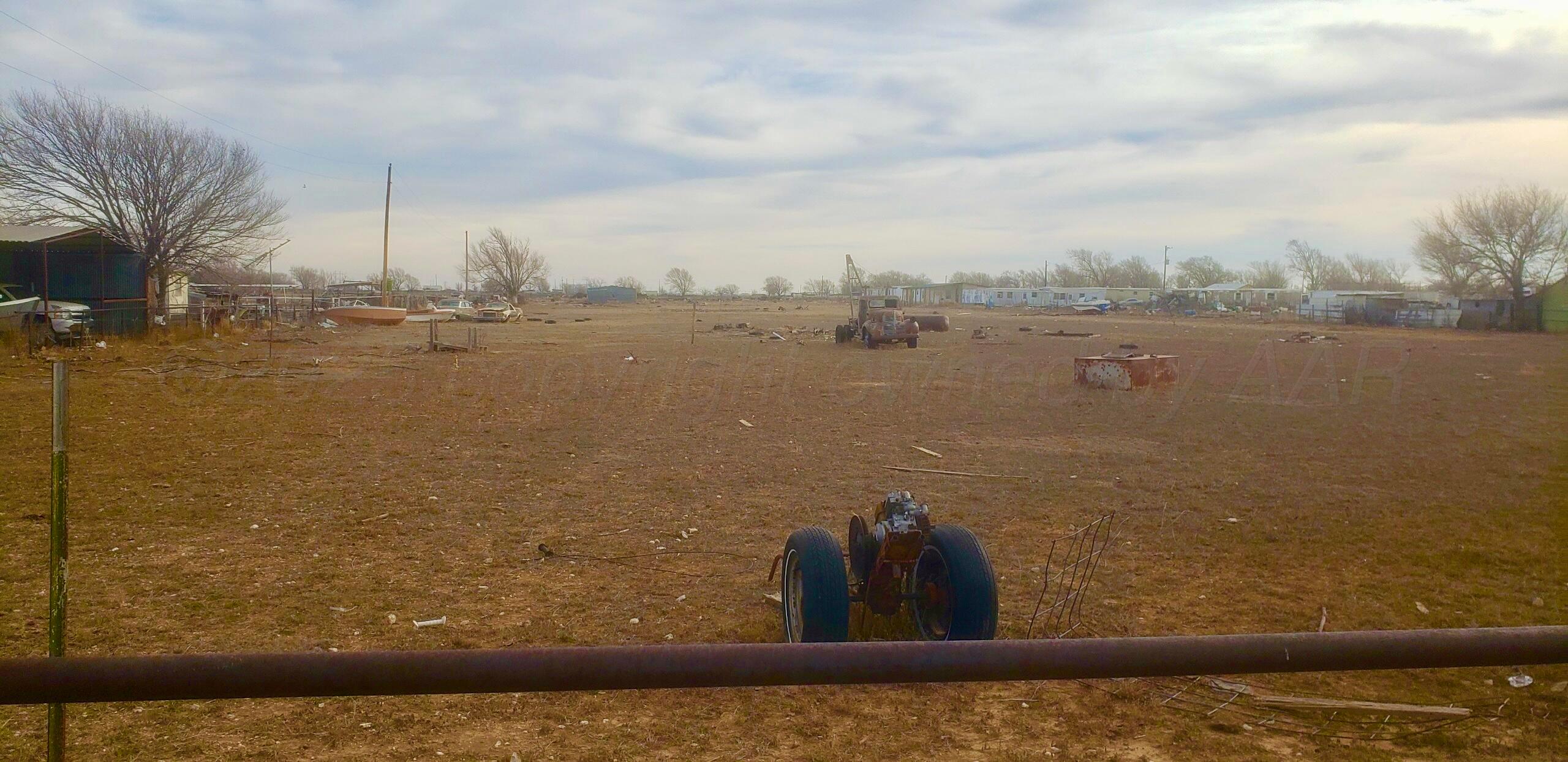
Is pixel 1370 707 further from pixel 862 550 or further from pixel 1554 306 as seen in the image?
pixel 1554 306

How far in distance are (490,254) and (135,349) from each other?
250 ft

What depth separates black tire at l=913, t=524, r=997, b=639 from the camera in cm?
510

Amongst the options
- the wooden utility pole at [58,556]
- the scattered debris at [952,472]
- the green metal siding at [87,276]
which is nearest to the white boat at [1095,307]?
the green metal siding at [87,276]

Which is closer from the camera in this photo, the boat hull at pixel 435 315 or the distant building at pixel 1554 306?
the distant building at pixel 1554 306

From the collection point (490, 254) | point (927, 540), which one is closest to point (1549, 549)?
point (927, 540)

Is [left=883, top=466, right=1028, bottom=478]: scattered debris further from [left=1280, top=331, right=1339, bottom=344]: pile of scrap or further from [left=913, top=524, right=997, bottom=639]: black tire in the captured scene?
[left=1280, top=331, right=1339, bottom=344]: pile of scrap

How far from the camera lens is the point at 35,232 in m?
29.0

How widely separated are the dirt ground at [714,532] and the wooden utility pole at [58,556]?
1654 millimetres

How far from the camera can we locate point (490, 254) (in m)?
98.1

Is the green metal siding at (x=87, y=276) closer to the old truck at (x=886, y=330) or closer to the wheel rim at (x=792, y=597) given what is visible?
the old truck at (x=886, y=330)

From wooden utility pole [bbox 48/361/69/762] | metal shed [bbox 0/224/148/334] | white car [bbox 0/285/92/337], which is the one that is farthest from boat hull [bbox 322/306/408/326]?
wooden utility pole [bbox 48/361/69/762]

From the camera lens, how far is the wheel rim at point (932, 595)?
5.37 meters

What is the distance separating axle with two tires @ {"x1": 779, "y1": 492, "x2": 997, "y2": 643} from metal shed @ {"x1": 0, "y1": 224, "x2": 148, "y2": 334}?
2687cm

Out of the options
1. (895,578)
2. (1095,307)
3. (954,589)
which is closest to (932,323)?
(895,578)
